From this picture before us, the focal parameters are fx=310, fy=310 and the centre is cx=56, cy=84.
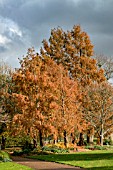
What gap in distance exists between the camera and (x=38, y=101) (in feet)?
106

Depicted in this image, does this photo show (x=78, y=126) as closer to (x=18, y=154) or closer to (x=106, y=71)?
(x=18, y=154)

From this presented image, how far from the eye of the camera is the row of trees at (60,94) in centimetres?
3219

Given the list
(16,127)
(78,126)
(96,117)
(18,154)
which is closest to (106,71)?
(96,117)

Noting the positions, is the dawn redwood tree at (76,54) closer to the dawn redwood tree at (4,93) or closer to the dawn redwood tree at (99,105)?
the dawn redwood tree at (99,105)

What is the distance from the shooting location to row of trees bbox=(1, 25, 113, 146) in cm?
3219

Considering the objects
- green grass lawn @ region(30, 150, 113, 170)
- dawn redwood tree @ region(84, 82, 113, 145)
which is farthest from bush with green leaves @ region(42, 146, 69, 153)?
dawn redwood tree @ region(84, 82, 113, 145)

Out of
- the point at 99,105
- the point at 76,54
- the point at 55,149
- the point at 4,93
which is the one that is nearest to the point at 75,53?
the point at 76,54

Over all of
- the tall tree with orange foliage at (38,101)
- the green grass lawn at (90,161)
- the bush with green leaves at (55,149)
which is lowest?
the green grass lawn at (90,161)

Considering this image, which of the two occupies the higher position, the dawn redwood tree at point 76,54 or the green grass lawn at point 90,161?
the dawn redwood tree at point 76,54

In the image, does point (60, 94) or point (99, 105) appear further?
point (99, 105)

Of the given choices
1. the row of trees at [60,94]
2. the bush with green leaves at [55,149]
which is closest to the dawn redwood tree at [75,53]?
the row of trees at [60,94]

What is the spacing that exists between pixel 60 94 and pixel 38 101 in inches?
152

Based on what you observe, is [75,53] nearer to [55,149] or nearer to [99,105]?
[99,105]

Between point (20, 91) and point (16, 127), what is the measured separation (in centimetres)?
388
